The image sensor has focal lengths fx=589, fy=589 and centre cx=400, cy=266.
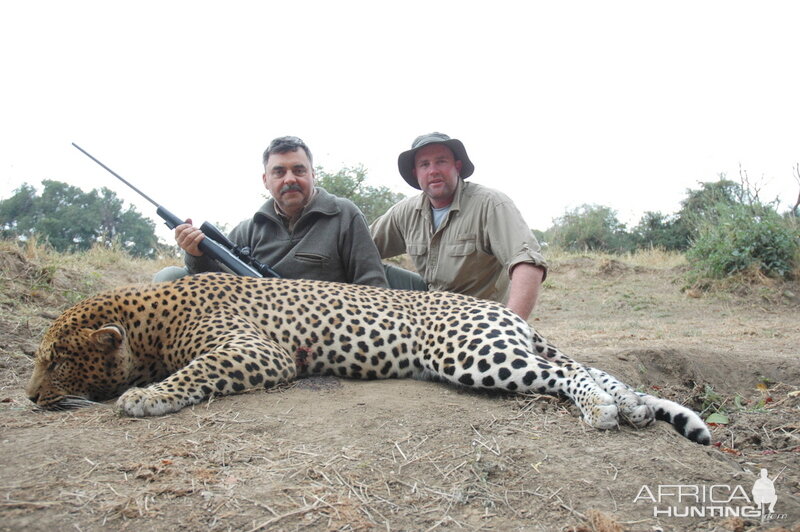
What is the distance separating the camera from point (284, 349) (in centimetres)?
384

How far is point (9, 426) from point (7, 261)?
15.9 feet

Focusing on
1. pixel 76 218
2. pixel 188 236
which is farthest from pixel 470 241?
pixel 76 218

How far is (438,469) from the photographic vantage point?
241 cm

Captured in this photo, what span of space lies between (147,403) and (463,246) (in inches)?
126

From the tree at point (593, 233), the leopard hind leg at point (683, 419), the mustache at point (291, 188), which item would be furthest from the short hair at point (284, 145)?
the tree at point (593, 233)

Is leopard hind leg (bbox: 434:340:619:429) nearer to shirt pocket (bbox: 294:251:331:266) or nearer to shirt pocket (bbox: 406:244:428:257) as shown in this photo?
shirt pocket (bbox: 294:251:331:266)

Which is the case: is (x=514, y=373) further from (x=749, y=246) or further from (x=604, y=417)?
(x=749, y=246)

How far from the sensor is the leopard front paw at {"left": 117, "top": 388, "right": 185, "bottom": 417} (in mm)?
2965

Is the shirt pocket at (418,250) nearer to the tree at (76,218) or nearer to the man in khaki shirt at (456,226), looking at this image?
the man in khaki shirt at (456,226)

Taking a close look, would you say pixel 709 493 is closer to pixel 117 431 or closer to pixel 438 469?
pixel 438 469

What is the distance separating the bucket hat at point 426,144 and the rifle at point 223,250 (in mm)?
1684

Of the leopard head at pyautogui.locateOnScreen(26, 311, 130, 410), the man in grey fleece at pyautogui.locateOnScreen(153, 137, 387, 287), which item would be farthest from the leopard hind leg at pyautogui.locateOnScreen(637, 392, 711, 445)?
the leopard head at pyautogui.locateOnScreen(26, 311, 130, 410)

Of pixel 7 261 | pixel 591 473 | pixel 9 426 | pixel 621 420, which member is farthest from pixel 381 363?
pixel 7 261

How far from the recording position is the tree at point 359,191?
15023 millimetres
